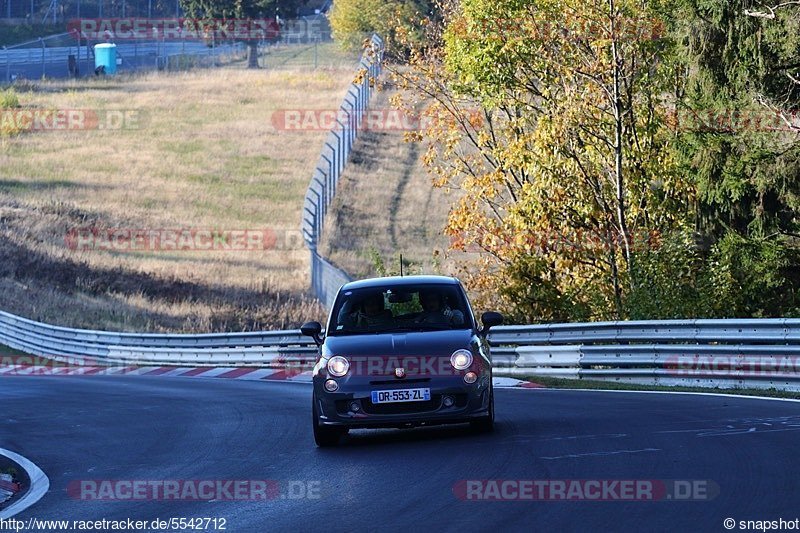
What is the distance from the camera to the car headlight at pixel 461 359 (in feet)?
40.9

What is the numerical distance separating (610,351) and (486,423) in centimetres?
757

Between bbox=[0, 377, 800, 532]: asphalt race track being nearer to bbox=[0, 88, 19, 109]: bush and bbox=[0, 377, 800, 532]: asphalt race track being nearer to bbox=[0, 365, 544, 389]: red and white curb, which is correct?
bbox=[0, 365, 544, 389]: red and white curb

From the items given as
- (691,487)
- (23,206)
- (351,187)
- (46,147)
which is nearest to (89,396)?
(691,487)

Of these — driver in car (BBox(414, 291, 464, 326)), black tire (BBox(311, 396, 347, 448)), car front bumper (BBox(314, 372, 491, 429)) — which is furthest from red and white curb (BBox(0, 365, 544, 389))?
car front bumper (BBox(314, 372, 491, 429))

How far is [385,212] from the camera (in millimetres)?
55312

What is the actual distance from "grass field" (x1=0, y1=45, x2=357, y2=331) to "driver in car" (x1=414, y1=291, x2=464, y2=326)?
2159 centimetres

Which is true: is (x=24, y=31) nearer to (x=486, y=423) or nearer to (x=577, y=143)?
(x=577, y=143)

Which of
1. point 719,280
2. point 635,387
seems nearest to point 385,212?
point 719,280

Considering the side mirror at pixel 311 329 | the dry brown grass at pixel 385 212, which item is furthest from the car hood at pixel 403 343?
the dry brown grass at pixel 385 212

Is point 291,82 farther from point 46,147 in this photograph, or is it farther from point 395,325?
point 395,325

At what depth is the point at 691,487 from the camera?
9156 mm

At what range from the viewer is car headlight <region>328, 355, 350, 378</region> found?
12.5 m

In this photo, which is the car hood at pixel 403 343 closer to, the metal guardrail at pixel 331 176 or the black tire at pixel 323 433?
the black tire at pixel 323 433

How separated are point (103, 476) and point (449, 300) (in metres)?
3.93
